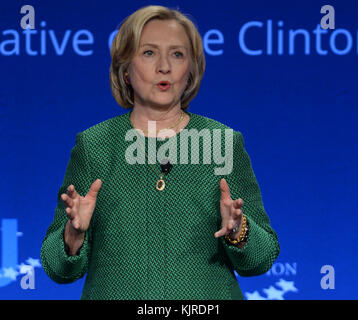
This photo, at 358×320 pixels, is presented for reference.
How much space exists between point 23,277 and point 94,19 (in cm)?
119

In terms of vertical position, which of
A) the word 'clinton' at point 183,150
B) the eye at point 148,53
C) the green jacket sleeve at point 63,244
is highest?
the eye at point 148,53

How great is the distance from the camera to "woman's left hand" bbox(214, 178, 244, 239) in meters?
1.80

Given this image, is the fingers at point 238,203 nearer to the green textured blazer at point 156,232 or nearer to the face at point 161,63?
the green textured blazer at point 156,232

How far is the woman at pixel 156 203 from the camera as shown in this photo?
192cm

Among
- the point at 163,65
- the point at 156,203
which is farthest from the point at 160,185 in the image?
the point at 163,65

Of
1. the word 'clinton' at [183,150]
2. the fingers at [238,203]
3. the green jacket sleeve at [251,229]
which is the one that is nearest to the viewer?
the fingers at [238,203]

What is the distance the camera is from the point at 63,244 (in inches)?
74.9

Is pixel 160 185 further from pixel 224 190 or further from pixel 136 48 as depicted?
pixel 136 48

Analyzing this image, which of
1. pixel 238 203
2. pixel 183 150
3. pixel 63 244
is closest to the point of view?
pixel 238 203

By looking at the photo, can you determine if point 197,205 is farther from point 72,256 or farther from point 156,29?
point 156,29

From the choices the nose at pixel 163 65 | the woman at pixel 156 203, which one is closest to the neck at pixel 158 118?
the woman at pixel 156 203

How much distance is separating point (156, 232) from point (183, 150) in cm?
22

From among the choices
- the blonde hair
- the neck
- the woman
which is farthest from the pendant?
the blonde hair
